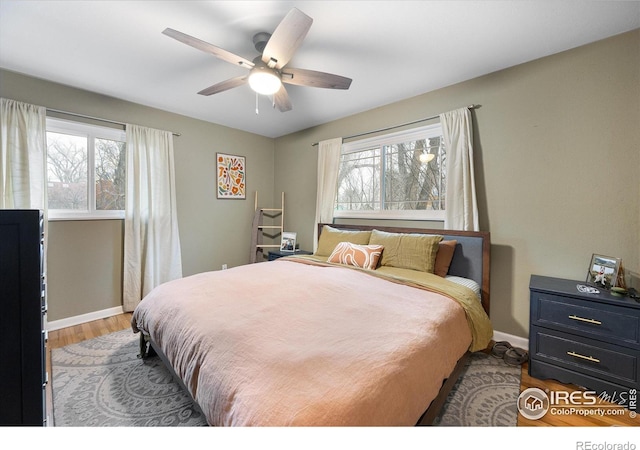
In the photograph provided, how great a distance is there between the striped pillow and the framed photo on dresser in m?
1.56

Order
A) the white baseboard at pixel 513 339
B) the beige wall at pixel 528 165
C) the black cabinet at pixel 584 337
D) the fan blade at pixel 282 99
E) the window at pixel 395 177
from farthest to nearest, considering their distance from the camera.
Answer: the window at pixel 395 177
the white baseboard at pixel 513 339
the fan blade at pixel 282 99
the beige wall at pixel 528 165
the black cabinet at pixel 584 337

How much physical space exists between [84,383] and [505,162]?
3792 millimetres

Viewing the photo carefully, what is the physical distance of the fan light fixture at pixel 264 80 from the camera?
5.81 feet

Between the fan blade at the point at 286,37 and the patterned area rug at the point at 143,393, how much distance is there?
2.17m

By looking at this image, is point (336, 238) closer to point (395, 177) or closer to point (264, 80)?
point (395, 177)

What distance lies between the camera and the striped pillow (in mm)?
2453

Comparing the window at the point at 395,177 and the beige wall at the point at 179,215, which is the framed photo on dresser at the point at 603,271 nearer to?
the window at the point at 395,177

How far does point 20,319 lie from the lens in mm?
805

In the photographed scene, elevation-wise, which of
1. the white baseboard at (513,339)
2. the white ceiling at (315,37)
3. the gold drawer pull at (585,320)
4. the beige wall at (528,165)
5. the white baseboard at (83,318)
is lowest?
the white baseboard at (83,318)

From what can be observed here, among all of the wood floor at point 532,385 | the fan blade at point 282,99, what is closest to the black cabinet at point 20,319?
the wood floor at point 532,385

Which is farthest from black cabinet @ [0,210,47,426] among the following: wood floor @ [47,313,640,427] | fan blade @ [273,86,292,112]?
fan blade @ [273,86,292,112]

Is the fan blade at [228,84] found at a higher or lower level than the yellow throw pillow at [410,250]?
higher
